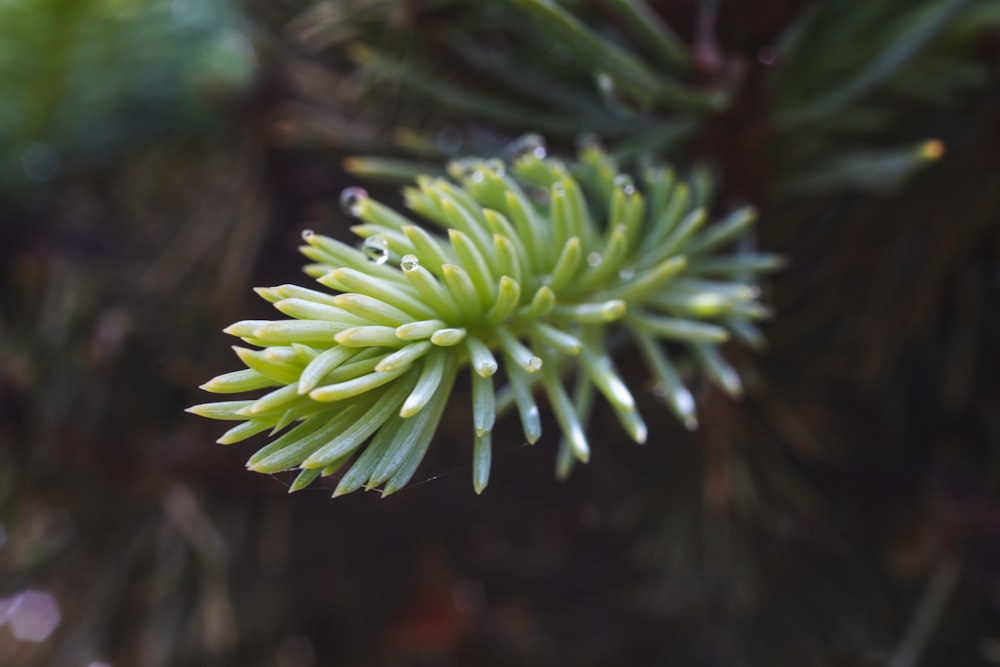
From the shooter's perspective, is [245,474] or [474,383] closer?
[474,383]

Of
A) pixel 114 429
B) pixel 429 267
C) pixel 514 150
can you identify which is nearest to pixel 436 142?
pixel 514 150

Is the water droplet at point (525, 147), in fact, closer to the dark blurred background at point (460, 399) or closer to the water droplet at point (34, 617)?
the dark blurred background at point (460, 399)

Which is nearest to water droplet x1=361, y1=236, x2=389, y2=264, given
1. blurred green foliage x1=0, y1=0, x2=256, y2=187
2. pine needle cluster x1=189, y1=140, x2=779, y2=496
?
pine needle cluster x1=189, y1=140, x2=779, y2=496

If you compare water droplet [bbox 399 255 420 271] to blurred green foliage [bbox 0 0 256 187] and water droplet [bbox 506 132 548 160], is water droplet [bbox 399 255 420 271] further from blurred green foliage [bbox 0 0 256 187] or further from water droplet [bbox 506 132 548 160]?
blurred green foliage [bbox 0 0 256 187]

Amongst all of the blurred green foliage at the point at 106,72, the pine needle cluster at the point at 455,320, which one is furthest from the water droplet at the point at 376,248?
the blurred green foliage at the point at 106,72

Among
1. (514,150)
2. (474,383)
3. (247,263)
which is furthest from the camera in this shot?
(247,263)

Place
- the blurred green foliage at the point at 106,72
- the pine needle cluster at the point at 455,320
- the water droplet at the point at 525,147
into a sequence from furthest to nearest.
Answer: the blurred green foliage at the point at 106,72 → the water droplet at the point at 525,147 → the pine needle cluster at the point at 455,320

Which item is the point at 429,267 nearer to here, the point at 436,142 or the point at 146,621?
the point at 436,142
